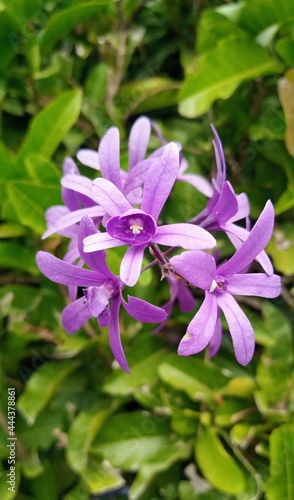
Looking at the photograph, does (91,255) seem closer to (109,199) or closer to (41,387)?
(109,199)

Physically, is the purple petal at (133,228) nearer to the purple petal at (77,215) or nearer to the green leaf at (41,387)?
the purple petal at (77,215)

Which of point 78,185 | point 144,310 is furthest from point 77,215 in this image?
point 144,310

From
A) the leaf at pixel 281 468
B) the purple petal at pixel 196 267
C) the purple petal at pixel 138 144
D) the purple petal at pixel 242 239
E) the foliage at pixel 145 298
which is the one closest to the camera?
the purple petal at pixel 196 267

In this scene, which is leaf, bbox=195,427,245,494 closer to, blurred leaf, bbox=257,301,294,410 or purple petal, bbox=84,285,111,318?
blurred leaf, bbox=257,301,294,410

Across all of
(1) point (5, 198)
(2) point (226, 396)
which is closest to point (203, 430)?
(2) point (226, 396)

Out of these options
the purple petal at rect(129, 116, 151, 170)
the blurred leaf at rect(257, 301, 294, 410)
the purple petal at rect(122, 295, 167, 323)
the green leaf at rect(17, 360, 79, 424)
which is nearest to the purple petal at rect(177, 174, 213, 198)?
the purple petal at rect(129, 116, 151, 170)

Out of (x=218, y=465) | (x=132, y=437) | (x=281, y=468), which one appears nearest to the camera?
(x=281, y=468)

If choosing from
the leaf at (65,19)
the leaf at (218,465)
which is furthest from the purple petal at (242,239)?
the leaf at (65,19)
